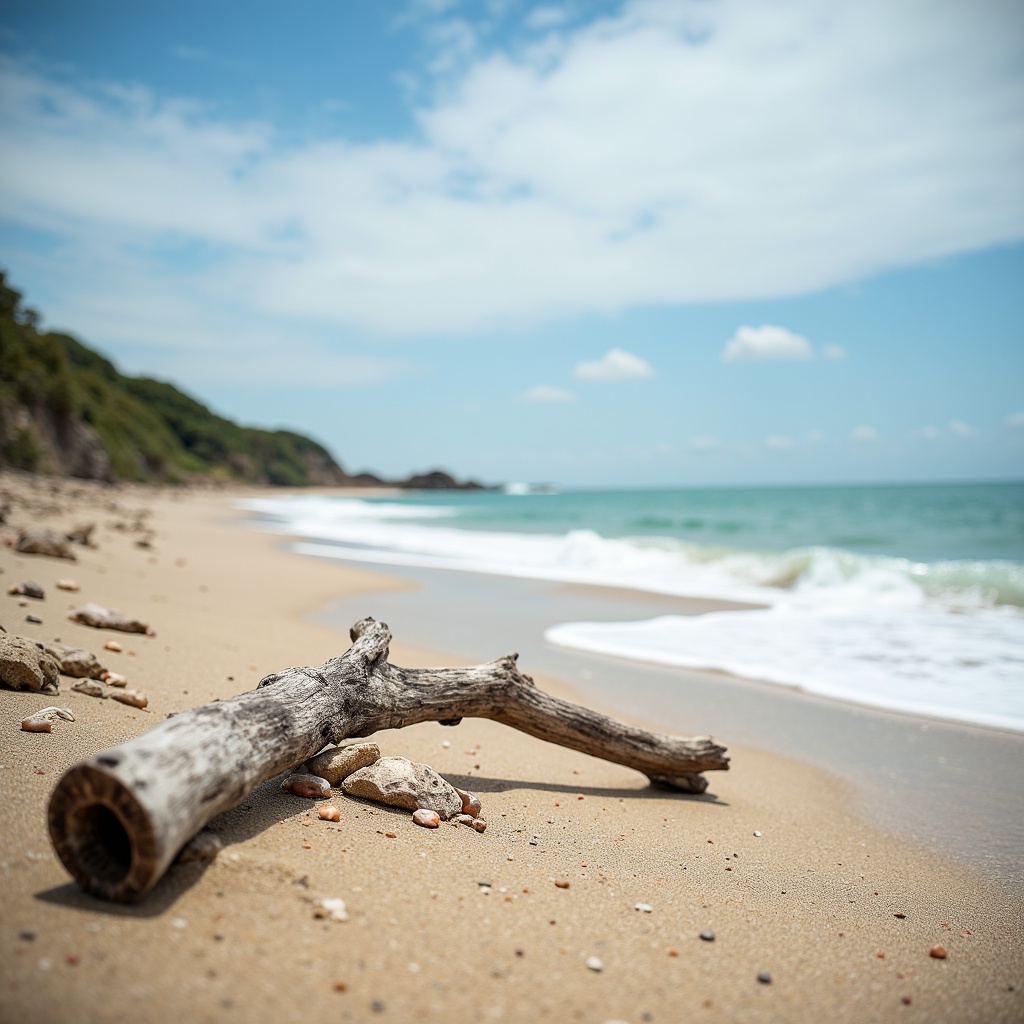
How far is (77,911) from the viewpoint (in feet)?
7.48

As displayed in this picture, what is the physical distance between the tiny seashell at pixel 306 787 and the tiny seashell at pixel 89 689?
5.21ft

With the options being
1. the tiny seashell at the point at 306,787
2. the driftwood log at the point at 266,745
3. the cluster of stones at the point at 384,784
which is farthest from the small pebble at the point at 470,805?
the tiny seashell at the point at 306,787

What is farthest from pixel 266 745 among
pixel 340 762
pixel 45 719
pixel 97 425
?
pixel 97 425

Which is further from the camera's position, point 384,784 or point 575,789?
point 575,789

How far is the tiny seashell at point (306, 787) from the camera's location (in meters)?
3.39

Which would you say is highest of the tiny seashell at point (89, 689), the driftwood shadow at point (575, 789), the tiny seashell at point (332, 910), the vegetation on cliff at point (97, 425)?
the vegetation on cliff at point (97, 425)

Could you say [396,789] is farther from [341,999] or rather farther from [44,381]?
[44,381]

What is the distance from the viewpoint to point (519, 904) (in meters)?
2.82

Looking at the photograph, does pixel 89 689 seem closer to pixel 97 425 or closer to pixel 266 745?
pixel 266 745

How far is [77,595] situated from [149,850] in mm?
6019

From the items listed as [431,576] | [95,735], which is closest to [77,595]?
[95,735]

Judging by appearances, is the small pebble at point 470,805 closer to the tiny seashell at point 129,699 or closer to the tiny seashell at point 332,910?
the tiny seashell at point 332,910

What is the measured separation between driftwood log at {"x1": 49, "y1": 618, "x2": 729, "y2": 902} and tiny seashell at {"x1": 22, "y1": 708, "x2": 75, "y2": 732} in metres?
1.20

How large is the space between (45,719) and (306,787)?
1441mm
